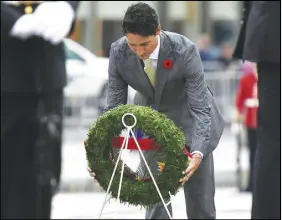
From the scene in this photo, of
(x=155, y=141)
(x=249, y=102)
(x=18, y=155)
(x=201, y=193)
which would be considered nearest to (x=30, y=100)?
(x=18, y=155)

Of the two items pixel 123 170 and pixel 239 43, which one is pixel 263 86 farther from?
pixel 123 170

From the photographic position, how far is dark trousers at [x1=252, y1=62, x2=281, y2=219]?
5.87 m

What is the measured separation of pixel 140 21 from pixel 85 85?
1200cm

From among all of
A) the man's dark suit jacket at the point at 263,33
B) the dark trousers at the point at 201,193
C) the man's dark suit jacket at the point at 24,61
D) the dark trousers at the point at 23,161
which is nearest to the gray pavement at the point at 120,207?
the dark trousers at the point at 23,161

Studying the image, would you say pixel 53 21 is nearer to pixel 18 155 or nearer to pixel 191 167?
pixel 18 155

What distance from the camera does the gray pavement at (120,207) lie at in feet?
25.0

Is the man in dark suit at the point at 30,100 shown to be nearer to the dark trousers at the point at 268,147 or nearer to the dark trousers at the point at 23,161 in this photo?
the dark trousers at the point at 23,161

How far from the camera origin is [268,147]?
19.4 feet

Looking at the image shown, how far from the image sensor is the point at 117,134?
15.0 feet

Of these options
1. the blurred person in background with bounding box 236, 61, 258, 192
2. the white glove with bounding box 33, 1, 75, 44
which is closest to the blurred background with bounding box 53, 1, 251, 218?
the blurred person in background with bounding box 236, 61, 258, 192

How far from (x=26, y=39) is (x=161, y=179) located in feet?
7.02

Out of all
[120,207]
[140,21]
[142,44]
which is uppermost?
[140,21]

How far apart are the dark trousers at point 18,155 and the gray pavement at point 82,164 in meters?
2.18

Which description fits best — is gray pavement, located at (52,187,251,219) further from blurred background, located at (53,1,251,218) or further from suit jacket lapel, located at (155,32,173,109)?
suit jacket lapel, located at (155,32,173,109)
